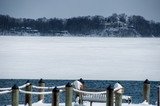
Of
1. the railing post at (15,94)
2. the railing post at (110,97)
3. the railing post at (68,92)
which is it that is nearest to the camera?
the railing post at (15,94)

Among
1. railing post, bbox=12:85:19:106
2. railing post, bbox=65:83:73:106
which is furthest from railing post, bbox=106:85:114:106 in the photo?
railing post, bbox=12:85:19:106

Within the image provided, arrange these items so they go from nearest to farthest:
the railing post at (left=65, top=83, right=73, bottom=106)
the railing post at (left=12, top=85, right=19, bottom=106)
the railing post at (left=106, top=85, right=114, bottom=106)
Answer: the railing post at (left=12, top=85, right=19, bottom=106) < the railing post at (left=106, top=85, right=114, bottom=106) < the railing post at (left=65, top=83, right=73, bottom=106)

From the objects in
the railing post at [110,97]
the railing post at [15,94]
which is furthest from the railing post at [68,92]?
the railing post at [15,94]

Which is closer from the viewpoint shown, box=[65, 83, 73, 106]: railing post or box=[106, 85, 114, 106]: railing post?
box=[106, 85, 114, 106]: railing post

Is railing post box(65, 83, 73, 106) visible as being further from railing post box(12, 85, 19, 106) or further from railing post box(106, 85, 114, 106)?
railing post box(12, 85, 19, 106)

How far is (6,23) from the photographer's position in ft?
496

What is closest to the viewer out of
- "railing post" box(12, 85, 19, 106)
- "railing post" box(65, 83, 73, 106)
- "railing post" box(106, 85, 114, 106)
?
"railing post" box(12, 85, 19, 106)

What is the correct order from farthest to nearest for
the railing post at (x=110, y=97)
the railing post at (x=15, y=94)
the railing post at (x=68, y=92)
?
1. the railing post at (x=68, y=92)
2. the railing post at (x=110, y=97)
3. the railing post at (x=15, y=94)

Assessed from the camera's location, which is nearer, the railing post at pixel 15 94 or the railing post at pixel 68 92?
the railing post at pixel 15 94

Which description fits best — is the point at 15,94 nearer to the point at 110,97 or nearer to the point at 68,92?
the point at 68,92

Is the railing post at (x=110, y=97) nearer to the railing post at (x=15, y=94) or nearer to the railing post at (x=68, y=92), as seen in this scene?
the railing post at (x=68, y=92)

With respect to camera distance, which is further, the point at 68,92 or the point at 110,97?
the point at 68,92

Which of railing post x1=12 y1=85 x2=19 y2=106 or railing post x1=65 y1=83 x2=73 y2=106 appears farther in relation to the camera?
railing post x1=65 y1=83 x2=73 y2=106

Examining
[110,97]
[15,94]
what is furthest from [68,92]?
[15,94]
